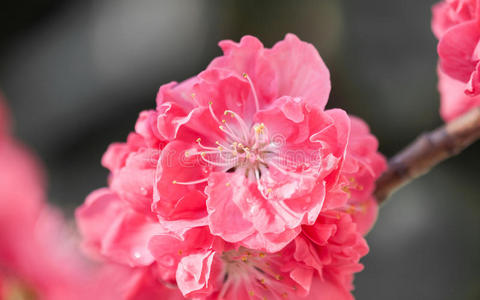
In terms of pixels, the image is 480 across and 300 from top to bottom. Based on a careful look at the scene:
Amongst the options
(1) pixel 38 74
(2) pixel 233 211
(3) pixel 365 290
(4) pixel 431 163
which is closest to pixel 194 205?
(2) pixel 233 211

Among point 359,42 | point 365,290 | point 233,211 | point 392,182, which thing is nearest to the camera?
point 233,211

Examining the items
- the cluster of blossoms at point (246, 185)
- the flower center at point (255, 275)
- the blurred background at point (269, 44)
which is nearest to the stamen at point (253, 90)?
the cluster of blossoms at point (246, 185)

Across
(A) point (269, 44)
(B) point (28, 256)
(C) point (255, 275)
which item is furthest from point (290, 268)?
(A) point (269, 44)

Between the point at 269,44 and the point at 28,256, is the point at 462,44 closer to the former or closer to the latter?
A: the point at 28,256

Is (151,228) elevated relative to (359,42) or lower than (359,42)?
elevated

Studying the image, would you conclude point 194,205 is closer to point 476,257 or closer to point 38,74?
point 476,257

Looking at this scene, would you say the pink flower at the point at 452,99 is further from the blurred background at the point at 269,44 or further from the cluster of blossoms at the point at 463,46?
the blurred background at the point at 269,44
